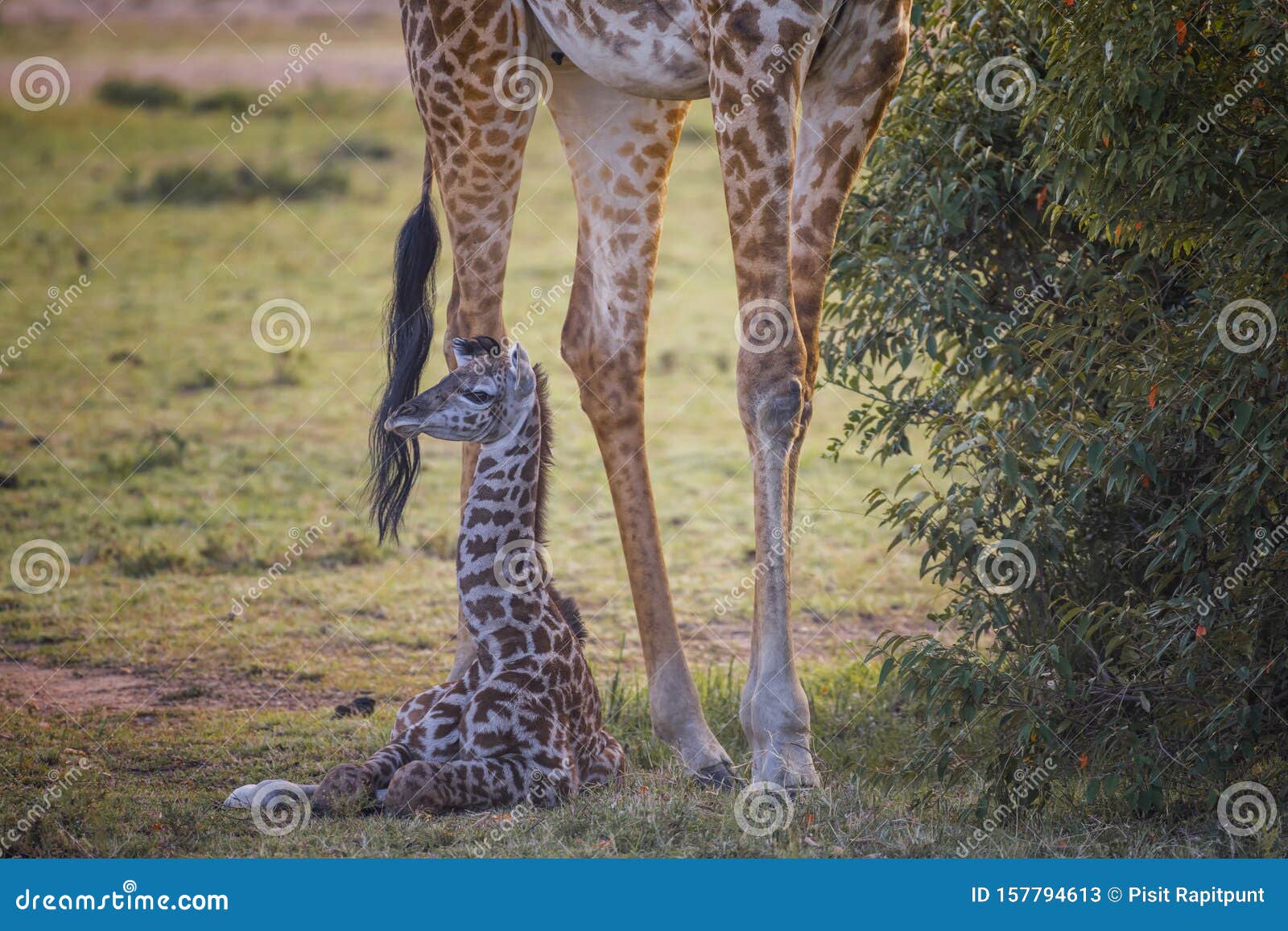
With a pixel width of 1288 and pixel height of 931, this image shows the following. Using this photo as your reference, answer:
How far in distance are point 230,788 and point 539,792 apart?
113 cm

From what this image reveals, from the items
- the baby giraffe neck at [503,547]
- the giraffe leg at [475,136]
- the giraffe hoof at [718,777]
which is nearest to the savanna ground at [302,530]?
the giraffe hoof at [718,777]

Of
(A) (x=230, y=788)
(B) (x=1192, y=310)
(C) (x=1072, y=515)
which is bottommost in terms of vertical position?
(A) (x=230, y=788)

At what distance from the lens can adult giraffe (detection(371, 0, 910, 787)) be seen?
4.48 metres

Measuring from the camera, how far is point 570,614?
502 centimetres

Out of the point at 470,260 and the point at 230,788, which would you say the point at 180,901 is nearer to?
the point at 230,788

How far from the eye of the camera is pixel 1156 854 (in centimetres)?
414

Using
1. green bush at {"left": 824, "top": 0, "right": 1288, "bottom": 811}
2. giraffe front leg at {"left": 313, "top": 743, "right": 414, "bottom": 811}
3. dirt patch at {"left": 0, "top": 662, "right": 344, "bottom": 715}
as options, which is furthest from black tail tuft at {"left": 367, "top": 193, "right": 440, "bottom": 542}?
green bush at {"left": 824, "top": 0, "right": 1288, "bottom": 811}

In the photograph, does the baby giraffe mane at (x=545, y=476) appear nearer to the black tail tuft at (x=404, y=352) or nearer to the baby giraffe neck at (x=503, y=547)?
the baby giraffe neck at (x=503, y=547)

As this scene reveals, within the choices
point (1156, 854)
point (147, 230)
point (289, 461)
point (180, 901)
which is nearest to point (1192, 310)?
point (1156, 854)

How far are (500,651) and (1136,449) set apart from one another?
6.62 feet

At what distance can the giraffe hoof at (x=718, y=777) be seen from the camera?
4.82 meters

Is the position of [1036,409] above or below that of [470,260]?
below

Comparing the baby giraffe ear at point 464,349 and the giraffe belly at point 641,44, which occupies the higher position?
the giraffe belly at point 641,44

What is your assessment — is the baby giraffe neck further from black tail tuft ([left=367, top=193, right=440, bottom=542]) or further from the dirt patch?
the dirt patch
